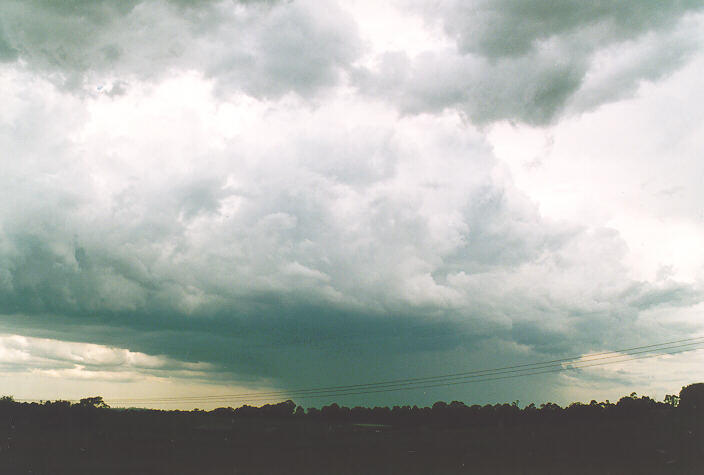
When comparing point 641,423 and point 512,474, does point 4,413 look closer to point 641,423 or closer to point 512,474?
point 512,474

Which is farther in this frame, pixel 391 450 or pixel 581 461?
pixel 391 450

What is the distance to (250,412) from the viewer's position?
182m

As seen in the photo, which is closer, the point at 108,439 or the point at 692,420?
the point at 692,420

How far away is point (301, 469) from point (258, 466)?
6.79 meters

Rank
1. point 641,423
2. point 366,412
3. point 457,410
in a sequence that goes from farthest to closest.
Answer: point 366,412 → point 457,410 → point 641,423

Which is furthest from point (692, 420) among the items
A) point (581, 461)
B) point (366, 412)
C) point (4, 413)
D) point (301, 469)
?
Answer: point (4, 413)

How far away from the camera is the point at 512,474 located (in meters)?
62.0

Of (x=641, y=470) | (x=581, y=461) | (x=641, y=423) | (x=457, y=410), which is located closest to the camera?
(x=641, y=470)

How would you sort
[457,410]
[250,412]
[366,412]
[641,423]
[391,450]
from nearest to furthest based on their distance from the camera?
[391,450] < [641,423] < [457,410] < [366,412] < [250,412]

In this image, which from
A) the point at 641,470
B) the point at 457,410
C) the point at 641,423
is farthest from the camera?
the point at 457,410

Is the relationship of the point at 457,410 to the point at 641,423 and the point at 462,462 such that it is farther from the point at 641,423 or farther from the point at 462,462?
the point at 462,462

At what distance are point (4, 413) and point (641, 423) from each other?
631ft

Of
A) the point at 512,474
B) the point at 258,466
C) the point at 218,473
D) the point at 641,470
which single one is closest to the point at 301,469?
the point at 258,466

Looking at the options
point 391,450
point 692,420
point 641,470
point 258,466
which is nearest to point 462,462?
point 391,450
